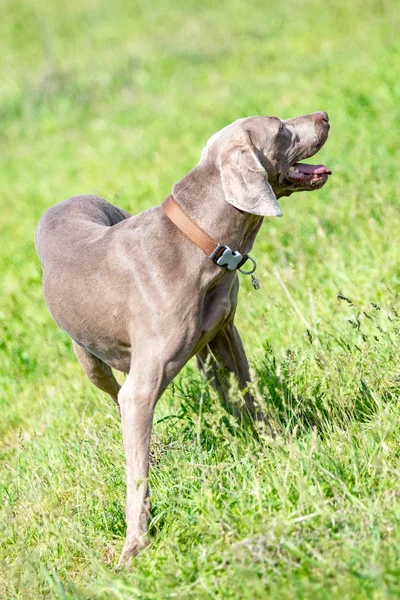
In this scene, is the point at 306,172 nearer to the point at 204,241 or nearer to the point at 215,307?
the point at 204,241

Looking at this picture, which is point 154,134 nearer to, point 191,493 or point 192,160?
point 192,160

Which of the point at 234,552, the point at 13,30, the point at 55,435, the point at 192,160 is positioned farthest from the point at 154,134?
the point at 13,30

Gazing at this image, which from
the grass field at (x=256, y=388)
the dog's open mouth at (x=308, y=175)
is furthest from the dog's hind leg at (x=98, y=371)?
the dog's open mouth at (x=308, y=175)

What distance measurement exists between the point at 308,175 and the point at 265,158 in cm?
25

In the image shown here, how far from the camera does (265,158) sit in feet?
12.3

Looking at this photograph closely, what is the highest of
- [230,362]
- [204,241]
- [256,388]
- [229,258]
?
[204,241]

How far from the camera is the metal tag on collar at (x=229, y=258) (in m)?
3.52

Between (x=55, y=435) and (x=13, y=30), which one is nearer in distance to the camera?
(x=55, y=435)

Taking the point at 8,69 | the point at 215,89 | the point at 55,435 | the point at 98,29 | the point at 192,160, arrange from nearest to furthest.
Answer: the point at 55,435 → the point at 192,160 → the point at 215,89 → the point at 8,69 → the point at 98,29

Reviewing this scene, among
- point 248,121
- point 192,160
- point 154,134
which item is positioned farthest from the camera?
point 154,134

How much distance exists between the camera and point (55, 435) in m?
4.44

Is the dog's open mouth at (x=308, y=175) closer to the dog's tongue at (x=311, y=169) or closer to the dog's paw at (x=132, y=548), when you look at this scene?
the dog's tongue at (x=311, y=169)

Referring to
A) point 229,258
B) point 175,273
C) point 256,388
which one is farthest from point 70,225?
point 256,388

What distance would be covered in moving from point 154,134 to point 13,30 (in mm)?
9813
